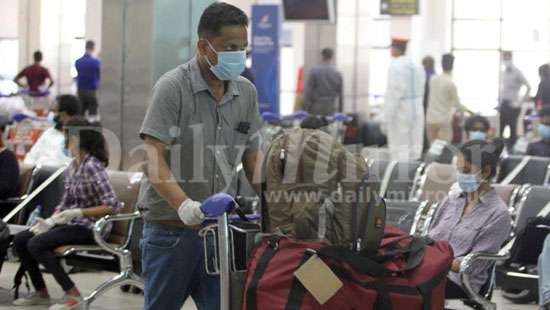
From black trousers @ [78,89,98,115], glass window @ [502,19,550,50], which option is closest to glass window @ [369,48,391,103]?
glass window @ [502,19,550,50]

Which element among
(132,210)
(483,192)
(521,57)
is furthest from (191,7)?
(521,57)

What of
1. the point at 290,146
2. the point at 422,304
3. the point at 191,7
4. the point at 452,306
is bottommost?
the point at 452,306

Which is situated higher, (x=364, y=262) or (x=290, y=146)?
(x=290, y=146)

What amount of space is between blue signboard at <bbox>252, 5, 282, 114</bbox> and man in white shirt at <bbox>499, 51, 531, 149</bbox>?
402 centimetres

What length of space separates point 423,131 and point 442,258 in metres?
12.5

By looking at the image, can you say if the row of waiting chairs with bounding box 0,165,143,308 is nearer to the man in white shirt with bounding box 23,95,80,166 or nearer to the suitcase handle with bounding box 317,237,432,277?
the man in white shirt with bounding box 23,95,80,166

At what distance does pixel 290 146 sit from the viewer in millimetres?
4516

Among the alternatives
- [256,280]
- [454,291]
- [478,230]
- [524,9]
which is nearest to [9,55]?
[524,9]

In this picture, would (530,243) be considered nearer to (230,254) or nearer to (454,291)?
(454,291)

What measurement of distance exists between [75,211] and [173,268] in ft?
11.1

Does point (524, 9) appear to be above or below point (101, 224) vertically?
above

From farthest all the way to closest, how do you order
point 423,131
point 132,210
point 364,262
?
point 423,131, point 132,210, point 364,262

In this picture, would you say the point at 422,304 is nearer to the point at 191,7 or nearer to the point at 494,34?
the point at 191,7

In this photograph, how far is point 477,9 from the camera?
2630cm
